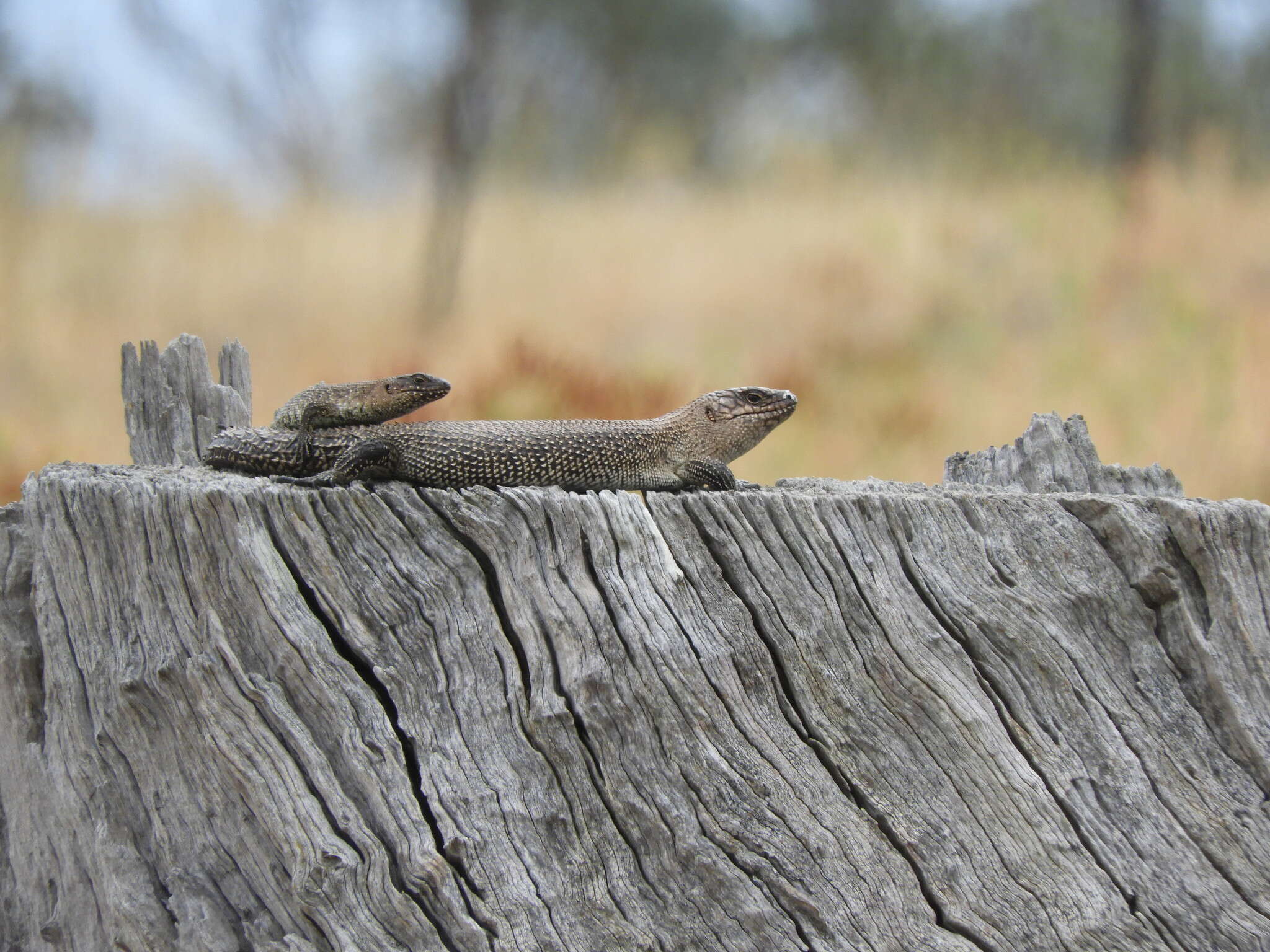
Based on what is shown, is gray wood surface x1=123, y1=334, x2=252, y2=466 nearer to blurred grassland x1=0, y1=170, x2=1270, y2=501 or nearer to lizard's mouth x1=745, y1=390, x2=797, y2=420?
lizard's mouth x1=745, y1=390, x2=797, y2=420

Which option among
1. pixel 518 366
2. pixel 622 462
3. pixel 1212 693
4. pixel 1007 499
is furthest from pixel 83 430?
pixel 1212 693

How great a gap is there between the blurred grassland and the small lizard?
10.7 ft

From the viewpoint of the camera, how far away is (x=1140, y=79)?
40.8 feet

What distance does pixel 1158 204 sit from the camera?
10188 mm

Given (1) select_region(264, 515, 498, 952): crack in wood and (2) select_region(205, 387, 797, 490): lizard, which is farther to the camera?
(2) select_region(205, 387, 797, 490): lizard

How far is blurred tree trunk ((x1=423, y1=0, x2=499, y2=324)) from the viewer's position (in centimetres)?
989

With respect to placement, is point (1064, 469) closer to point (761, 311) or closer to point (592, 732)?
point (592, 732)

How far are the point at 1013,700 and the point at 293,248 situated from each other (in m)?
9.08

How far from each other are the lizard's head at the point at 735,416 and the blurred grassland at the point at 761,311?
9.09ft

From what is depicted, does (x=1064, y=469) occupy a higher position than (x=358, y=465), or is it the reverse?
(x=358, y=465)

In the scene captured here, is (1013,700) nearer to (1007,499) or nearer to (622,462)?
(1007,499)

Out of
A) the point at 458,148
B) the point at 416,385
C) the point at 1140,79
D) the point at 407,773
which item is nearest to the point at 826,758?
the point at 407,773

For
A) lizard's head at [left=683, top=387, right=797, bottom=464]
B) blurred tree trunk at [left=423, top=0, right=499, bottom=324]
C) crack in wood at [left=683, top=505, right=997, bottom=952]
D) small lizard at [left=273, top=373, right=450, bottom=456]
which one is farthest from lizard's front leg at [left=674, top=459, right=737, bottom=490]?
blurred tree trunk at [left=423, top=0, right=499, bottom=324]

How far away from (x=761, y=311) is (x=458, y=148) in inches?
138
